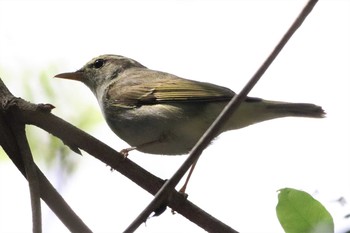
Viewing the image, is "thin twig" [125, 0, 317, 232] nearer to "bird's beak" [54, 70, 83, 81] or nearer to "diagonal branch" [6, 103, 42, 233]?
"diagonal branch" [6, 103, 42, 233]

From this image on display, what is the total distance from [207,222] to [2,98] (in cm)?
123

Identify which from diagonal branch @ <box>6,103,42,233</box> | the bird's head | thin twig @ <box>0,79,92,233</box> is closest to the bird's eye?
the bird's head

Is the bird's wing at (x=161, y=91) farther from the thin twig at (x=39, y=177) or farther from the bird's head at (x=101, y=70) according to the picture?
the thin twig at (x=39, y=177)

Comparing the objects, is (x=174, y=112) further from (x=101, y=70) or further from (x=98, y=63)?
(x=98, y=63)

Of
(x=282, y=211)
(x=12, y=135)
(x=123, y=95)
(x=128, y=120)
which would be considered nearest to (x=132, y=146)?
(x=128, y=120)

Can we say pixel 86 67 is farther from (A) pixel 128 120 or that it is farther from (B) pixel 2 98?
(B) pixel 2 98

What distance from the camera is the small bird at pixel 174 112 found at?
4.26 meters

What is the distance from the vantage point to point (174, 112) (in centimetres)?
453

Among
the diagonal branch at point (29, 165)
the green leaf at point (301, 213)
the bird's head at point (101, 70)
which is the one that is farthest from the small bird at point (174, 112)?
the green leaf at point (301, 213)

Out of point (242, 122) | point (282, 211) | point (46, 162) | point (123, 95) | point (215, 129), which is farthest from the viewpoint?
point (123, 95)

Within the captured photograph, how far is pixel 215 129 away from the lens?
1.88 meters

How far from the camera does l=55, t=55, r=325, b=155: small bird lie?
14.0ft

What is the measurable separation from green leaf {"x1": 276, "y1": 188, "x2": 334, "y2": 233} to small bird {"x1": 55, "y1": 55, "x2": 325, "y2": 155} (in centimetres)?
153

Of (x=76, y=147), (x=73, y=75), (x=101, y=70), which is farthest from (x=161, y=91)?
(x=76, y=147)
